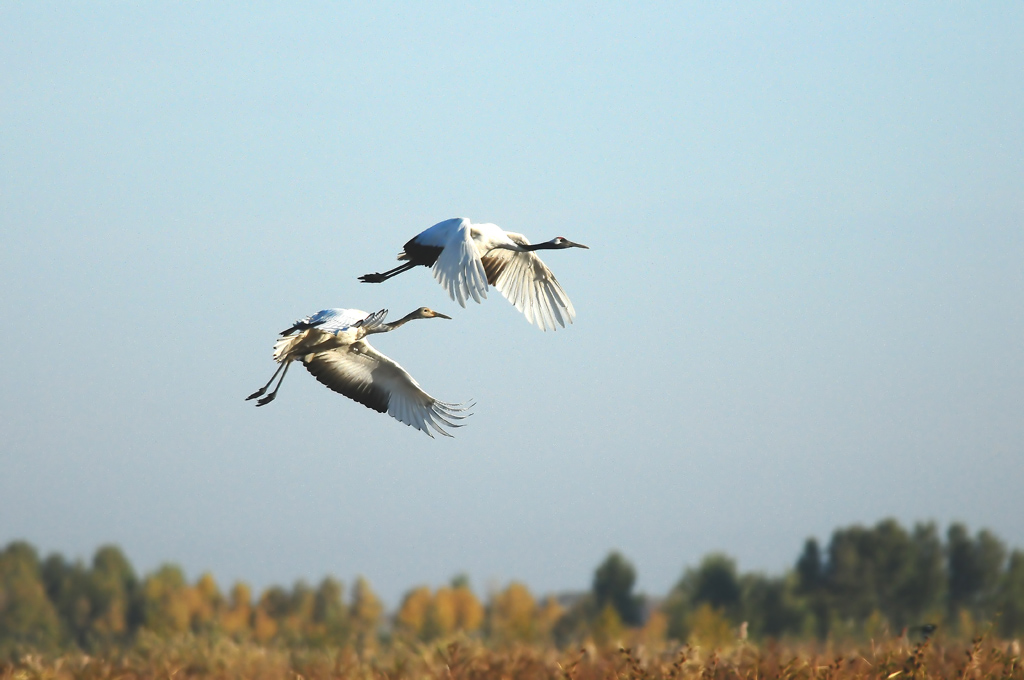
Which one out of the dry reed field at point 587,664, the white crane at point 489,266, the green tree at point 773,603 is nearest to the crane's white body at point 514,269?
the white crane at point 489,266

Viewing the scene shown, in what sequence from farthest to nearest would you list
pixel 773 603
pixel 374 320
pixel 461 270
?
1. pixel 773 603
2. pixel 374 320
3. pixel 461 270

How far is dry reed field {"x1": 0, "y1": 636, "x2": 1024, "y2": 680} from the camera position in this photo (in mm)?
10789

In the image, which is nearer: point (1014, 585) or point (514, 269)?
point (514, 269)

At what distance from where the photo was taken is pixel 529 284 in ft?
39.8

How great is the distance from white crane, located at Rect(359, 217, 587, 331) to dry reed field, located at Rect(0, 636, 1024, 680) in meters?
3.03

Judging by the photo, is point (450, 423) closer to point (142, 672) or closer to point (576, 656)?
point (576, 656)

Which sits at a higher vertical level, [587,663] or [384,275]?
[384,275]

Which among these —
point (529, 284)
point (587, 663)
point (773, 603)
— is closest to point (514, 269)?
point (529, 284)

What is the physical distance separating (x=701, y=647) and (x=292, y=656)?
4.67 metres

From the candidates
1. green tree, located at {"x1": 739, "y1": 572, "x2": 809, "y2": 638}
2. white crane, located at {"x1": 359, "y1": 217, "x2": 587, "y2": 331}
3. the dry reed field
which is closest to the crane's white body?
white crane, located at {"x1": 359, "y1": 217, "x2": 587, "y2": 331}

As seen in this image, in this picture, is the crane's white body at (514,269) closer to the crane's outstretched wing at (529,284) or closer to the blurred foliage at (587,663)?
the crane's outstretched wing at (529,284)

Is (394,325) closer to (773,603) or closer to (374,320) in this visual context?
(374,320)

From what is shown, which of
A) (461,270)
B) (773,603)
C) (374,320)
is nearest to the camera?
(461,270)

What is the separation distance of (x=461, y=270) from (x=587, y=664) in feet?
13.1
